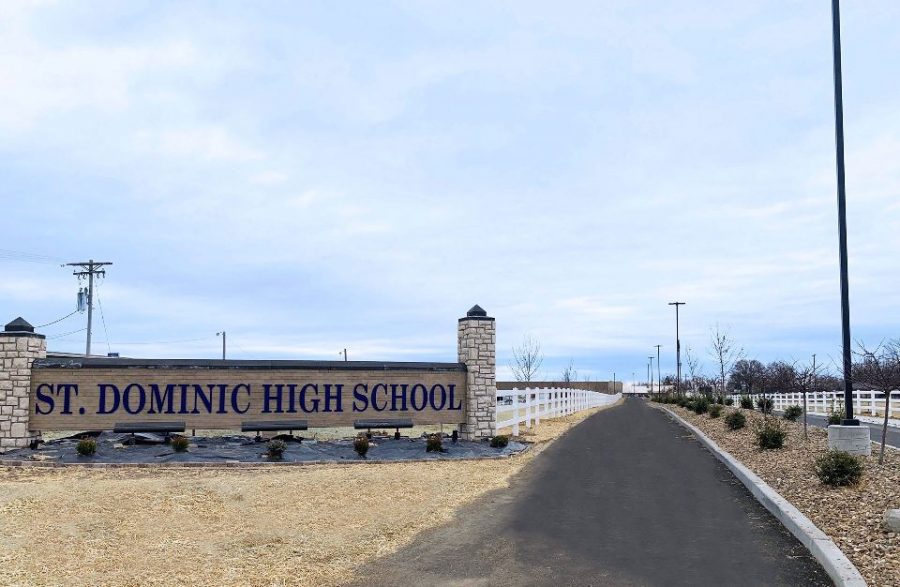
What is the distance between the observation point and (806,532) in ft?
27.8

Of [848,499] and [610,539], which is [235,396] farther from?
[848,499]

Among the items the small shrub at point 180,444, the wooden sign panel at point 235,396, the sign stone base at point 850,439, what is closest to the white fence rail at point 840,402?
the sign stone base at point 850,439

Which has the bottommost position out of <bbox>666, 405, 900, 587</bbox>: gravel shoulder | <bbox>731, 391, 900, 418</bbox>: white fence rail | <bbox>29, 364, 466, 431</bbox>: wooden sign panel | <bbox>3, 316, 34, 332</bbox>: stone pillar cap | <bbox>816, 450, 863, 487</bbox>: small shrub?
<bbox>731, 391, 900, 418</bbox>: white fence rail

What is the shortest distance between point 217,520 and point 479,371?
11540 millimetres

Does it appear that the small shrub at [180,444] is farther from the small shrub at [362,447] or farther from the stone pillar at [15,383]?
the stone pillar at [15,383]

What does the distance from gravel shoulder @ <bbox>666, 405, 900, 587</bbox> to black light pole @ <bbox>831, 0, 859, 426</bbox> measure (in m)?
1.51

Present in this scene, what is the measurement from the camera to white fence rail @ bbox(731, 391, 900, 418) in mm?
36094

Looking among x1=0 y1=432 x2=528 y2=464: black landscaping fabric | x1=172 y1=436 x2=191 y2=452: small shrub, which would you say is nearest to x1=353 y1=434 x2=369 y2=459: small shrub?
x1=0 y1=432 x2=528 y2=464: black landscaping fabric

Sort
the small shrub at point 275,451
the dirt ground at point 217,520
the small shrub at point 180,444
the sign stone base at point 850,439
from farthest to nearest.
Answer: the small shrub at point 180,444 < the small shrub at point 275,451 < the sign stone base at point 850,439 < the dirt ground at point 217,520

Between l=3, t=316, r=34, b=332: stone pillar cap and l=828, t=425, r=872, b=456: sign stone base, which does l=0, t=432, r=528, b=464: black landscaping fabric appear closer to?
l=3, t=316, r=34, b=332: stone pillar cap

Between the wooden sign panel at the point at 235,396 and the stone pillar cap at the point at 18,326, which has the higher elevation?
the stone pillar cap at the point at 18,326

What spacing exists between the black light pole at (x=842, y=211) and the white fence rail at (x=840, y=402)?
18.6 m

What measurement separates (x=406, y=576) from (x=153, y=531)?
391 centimetres

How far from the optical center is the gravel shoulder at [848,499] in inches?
299
